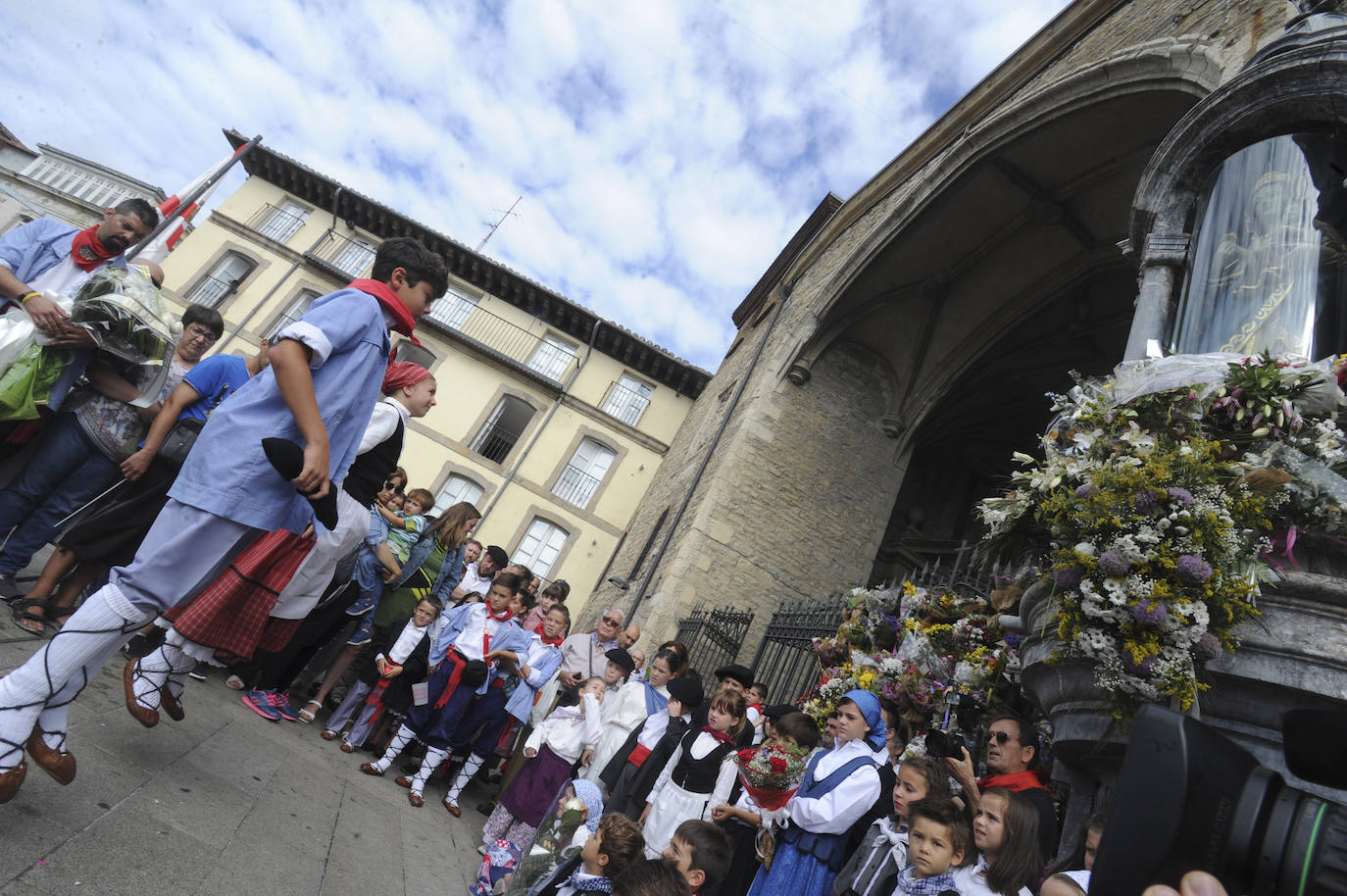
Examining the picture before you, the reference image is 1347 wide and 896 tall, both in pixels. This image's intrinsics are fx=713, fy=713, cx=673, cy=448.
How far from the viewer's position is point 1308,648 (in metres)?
2.44

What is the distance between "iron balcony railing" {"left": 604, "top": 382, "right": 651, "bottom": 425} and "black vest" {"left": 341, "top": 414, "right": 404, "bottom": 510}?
17.8 m

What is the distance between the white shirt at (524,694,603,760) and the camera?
16.0 ft

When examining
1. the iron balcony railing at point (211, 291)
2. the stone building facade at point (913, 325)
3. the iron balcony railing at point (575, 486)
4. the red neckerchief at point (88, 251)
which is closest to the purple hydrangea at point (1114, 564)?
the red neckerchief at point (88, 251)

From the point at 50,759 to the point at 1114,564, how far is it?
349 cm

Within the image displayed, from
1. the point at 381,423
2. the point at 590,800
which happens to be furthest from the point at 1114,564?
the point at 381,423

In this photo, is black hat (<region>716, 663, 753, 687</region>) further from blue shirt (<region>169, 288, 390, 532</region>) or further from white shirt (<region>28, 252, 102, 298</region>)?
white shirt (<region>28, 252, 102, 298</region>)

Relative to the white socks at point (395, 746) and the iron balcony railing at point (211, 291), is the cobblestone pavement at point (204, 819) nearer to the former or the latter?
the white socks at point (395, 746)

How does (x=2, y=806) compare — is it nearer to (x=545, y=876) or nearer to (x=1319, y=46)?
(x=545, y=876)

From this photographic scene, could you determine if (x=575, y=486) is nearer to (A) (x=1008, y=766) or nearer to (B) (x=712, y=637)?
(B) (x=712, y=637)

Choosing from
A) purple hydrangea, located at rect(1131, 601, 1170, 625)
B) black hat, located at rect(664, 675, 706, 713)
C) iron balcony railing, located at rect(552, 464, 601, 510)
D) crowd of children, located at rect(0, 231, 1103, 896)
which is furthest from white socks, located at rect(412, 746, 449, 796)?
iron balcony railing, located at rect(552, 464, 601, 510)

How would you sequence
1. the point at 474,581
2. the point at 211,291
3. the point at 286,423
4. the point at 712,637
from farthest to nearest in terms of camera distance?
the point at 211,291, the point at 712,637, the point at 474,581, the point at 286,423

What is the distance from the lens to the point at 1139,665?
2.56 meters

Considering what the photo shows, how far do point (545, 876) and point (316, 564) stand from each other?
1.74 metres

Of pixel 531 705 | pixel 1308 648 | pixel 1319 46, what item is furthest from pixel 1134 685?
pixel 531 705
